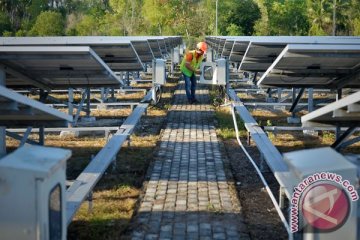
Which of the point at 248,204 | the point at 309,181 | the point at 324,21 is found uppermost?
the point at 324,21

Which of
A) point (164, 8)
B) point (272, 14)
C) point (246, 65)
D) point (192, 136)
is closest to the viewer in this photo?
point (192, 136)

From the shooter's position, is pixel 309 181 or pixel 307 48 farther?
pixel 307 48

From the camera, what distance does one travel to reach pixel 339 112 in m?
4.64

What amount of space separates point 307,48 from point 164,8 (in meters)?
46.4

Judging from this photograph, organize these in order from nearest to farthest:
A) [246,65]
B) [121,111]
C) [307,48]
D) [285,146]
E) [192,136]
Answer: [307,48]
[285,146]
[192,136]
[246,65]
[121,111]

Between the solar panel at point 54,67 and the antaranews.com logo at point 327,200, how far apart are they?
4.69 m

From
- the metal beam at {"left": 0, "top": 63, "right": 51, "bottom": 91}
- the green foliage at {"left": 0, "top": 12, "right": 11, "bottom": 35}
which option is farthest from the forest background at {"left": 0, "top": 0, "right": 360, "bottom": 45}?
the metal beam at {"left": 0, "top": 63, "right": 51, "bottom": 91}

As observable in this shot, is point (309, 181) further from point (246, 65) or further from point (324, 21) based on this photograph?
point (324, 21)

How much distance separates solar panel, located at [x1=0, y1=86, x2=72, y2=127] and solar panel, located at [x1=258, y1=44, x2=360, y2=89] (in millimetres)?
3230

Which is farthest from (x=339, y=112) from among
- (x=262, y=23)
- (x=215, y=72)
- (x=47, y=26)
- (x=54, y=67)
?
(x=262, y=23)

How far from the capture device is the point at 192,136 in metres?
10.9

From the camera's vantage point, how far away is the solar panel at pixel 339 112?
4180mm

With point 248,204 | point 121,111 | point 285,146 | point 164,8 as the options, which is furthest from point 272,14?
point 248,204

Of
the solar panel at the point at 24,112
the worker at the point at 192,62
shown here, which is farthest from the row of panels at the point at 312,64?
the worker at the point at 192,62
